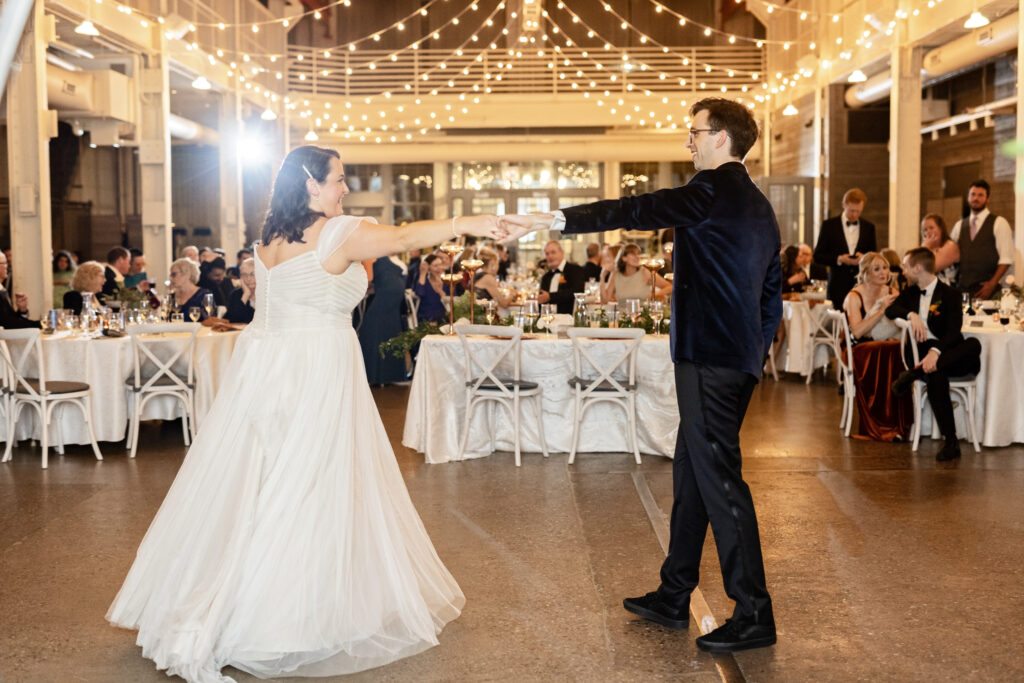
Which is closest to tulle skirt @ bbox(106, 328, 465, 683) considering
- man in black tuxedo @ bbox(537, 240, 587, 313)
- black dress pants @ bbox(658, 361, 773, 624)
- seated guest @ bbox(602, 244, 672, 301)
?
black dress pants @ bbox(658, 361, 773, 624)

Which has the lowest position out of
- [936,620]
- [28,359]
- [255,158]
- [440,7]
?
[936,620]

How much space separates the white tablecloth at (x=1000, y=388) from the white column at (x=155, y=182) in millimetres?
9534

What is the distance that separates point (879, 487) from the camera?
20.0 ft

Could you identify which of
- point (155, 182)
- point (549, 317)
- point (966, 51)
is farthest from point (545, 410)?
point (155, 182)

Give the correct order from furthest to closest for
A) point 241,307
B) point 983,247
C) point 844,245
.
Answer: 1. point 844,245
2. point 983,247
3. point 241,307

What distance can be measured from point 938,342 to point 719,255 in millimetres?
4164

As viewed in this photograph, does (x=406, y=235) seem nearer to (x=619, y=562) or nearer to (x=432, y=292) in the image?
(x=619, y=562)

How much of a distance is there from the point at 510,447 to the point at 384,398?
2866 millimetres

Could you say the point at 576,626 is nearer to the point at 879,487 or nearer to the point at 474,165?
the point at 879,487

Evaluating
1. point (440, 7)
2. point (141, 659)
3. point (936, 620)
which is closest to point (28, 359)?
point (141, 659)

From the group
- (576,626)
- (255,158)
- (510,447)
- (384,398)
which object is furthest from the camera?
(255,158)

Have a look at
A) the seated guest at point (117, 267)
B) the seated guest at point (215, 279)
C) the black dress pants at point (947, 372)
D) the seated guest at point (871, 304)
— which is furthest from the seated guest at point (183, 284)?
the black dress pants at point (947, 372)

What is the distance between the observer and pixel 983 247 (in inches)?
374

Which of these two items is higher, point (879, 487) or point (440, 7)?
point (440, 7)
